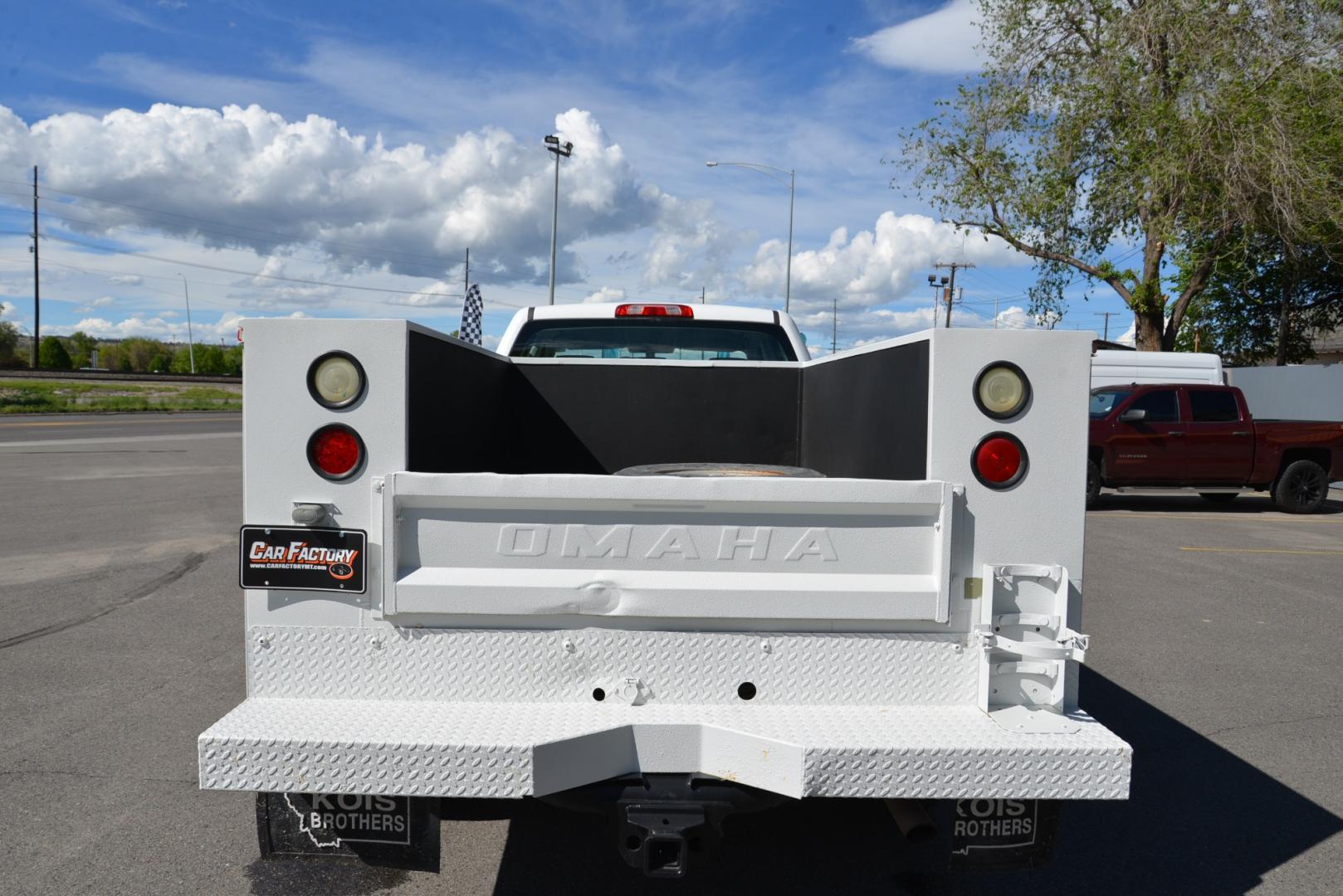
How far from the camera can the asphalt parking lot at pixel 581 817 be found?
328cm

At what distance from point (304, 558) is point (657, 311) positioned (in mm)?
3269

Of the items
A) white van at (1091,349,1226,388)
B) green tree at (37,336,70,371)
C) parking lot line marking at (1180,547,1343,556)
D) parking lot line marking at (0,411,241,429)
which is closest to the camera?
parking lot line marking at (1180,547,1343,556)

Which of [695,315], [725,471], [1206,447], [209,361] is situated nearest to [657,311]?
[695,315]

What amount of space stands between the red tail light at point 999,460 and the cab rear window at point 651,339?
3002mm

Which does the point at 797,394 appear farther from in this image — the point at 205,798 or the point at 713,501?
the point at 205,798

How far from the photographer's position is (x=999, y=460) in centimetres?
260

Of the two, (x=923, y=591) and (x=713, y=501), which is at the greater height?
(x=713, y=501)

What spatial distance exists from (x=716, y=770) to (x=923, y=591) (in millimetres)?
718

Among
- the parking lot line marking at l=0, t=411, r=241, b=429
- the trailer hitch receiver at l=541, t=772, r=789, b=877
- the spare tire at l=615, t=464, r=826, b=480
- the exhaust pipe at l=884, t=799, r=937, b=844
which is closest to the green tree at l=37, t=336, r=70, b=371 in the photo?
the parking lot line marking at l=0, t=411, r=241, b=429

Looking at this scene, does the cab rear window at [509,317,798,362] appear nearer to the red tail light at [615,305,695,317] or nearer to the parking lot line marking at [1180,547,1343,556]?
the red tail light at [615,305,695,317]

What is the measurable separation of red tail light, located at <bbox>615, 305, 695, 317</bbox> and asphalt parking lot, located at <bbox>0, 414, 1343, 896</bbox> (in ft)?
9.25

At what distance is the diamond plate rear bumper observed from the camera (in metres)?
2.28

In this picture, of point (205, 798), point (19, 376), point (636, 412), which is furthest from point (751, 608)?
point (19, 376)

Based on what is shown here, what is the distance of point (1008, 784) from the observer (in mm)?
2322
